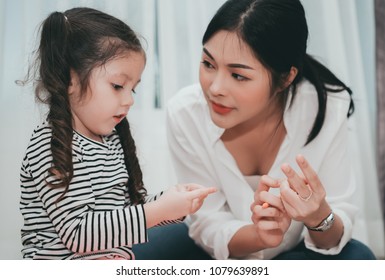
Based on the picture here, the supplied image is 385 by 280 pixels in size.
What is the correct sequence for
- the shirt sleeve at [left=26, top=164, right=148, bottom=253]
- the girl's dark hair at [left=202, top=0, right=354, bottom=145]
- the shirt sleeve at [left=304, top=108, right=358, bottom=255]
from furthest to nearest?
the shirt sleeve at [left=304, top=108, right=358, bottom=255] → the girl's dark hair at [left=202, top=0, right=354, bottom=145] → the shirt sleeve at [left=26, top=164, right=148, bottom=253]

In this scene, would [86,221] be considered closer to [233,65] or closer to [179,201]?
[179,201]

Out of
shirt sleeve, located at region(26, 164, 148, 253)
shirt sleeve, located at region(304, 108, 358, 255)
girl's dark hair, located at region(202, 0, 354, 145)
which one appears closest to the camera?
shirt sleeve, located at region(26, 164, 148, 253)

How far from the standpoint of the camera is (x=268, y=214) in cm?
92

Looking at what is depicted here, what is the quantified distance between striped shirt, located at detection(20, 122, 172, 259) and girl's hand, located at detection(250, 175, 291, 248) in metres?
0.22

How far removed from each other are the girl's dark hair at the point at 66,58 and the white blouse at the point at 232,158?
268 mm

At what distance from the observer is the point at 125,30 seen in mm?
901

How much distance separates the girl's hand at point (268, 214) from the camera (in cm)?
92

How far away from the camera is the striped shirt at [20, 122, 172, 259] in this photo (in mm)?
831

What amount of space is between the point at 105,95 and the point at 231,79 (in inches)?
9.2

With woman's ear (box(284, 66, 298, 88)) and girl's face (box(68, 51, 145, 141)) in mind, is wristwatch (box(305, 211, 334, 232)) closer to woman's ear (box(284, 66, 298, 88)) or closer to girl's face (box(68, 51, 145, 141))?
woman's ear (box(284, 66, 298, 88))

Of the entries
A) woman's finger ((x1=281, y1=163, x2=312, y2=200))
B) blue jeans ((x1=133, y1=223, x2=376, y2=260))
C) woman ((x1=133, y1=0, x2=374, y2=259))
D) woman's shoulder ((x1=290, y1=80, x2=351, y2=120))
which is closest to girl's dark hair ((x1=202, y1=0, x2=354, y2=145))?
woman ((x1=133, y1=0, x2=374, y2=259))

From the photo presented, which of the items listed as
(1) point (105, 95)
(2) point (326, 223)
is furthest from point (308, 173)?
(1) point (105, 95)
